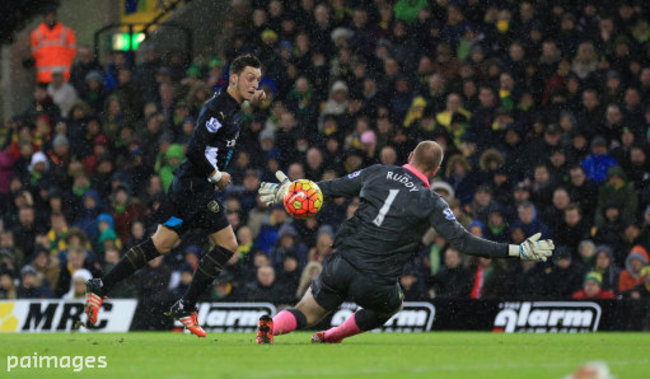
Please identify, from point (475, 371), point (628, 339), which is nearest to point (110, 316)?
point (628, 339)

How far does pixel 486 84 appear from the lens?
1736 centimetres

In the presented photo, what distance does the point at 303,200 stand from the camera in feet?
32.6

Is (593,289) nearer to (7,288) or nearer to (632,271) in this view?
(632,271)

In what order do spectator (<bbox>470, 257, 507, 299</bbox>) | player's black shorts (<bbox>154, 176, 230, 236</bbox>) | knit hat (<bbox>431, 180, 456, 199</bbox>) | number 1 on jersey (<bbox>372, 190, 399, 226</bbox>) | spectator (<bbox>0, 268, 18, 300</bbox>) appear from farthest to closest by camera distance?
spectator (<bbox>0, 268, 18, 300</bbox>), knit hat (<bbox>431, 180, 456, 199</bbox>), spectator (<bbox>470, 257, 507, 299</bbox>), player's black shorts (<bbox>154, 176, 230, 236</bbox>), number 1 on jersey (<bbox>372, 190, 399, 226</bbox>)

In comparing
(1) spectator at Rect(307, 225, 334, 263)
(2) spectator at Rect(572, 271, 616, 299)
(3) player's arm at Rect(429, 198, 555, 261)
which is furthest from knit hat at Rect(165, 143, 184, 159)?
(3) player's arm at Rect(429, 198, 555, 261)

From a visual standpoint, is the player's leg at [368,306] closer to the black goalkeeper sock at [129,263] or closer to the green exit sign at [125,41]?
the black goalkeeper sock at [129,263]

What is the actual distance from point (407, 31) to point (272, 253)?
14.4ft

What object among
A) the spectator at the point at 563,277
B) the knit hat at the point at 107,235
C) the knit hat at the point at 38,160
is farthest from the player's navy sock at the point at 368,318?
the knit hat at the point at 38,160

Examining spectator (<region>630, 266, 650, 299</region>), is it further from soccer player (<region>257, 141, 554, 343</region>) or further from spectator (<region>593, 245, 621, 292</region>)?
soccer player (<region>257, 141, 554, 343</region>)

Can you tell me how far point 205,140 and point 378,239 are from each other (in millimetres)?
1919

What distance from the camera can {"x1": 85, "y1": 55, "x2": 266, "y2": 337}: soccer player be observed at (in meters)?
10.8

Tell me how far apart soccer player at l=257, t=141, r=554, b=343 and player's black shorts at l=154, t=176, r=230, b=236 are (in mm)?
1415

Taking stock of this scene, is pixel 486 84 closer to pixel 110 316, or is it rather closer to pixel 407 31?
pixel 407 31

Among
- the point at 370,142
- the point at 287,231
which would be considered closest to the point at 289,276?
the point at 287,231
